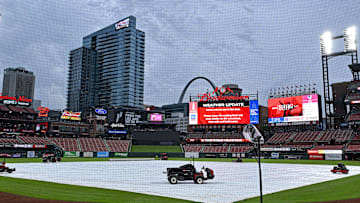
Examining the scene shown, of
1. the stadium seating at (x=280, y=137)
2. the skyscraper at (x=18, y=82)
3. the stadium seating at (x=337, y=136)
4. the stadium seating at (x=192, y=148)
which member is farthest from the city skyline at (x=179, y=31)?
the stadium seating at (x=192, y=148)

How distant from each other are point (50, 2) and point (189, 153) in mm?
58377

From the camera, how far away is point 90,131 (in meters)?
97.2

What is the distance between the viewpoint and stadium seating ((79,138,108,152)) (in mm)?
71319

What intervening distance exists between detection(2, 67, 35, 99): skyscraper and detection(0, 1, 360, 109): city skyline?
2810 mm

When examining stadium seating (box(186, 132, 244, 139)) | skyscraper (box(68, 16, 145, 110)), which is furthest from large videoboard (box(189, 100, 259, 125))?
skyscraper (box(68, 16, 145, 110))

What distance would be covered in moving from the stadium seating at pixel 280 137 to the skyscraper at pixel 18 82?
195ft

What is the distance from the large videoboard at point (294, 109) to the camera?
68.0m

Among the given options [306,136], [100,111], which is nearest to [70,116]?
[100,111]

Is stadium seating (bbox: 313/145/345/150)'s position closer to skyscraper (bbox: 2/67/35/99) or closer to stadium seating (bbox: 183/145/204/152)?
stadium seating (bbox: 183/145/204/152)

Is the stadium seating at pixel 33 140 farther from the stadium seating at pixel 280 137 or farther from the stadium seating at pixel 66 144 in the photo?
the stadium seating at pixel 280 137

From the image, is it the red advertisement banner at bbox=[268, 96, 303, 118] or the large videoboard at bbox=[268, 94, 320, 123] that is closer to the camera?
the large videoboard at bbox=[268, 94, 320, 123]

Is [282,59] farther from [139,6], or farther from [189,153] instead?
[189,153]

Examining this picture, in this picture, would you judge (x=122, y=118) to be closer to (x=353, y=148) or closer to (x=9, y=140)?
(x=9, y=140)

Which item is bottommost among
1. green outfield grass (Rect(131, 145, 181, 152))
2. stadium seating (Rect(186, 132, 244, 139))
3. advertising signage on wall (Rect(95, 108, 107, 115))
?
green outfield grass (Rect(131, 145, 181, 152))
